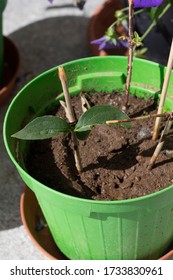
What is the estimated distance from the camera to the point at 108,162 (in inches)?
43.9

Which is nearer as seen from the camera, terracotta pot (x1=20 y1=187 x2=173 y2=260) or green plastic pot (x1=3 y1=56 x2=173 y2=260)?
green plastic pot (x1=3 y1=56 x2=173 y2=260)

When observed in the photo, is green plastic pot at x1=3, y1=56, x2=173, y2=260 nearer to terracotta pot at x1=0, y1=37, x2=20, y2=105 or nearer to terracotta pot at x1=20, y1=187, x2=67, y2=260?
terracotta pot at x1=20, y1=187, x2=67, y2=260

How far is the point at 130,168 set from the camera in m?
1.10

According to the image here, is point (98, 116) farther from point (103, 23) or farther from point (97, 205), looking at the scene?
point (103, 23)

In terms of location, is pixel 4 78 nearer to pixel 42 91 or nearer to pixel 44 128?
pixel 42 91

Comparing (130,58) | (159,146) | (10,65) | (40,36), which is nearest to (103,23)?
(40,36)

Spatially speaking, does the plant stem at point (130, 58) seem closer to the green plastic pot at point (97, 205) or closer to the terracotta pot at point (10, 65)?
the green plastic pot at point (97, 205)

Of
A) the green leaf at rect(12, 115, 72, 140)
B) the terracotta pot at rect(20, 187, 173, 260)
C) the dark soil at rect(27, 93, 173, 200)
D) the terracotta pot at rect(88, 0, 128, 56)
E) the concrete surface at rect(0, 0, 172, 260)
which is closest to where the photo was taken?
the green leaf at rect(12, 115, 72, 140)

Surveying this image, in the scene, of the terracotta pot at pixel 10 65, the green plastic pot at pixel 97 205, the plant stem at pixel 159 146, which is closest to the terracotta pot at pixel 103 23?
the terracotta pot at pixel 10 65

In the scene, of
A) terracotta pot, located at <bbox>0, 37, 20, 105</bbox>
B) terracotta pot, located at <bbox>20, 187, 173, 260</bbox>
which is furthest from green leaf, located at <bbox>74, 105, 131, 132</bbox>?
terracotta pot, located at <bbox>0, 37, 20, 105</bbox>

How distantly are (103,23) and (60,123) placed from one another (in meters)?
1.00

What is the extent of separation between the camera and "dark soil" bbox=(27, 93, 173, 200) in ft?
3.48

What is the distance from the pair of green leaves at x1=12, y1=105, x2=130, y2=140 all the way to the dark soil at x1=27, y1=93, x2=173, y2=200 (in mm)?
154

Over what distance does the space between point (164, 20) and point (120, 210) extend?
2.86 feet
